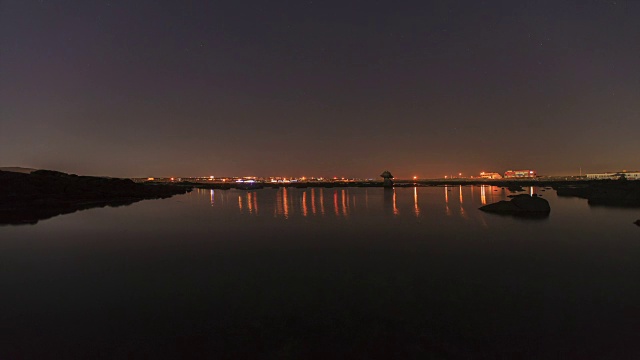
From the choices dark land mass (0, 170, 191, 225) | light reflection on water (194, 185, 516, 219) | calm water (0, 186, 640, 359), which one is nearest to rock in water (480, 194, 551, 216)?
light reflection on water (194, 185, 516, 219)

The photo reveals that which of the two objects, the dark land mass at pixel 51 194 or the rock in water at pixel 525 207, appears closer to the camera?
the rock in water at pixel 525 207

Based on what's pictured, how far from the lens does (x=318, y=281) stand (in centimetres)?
1211

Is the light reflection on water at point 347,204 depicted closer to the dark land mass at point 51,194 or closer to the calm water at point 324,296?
the calm water at point 324,296

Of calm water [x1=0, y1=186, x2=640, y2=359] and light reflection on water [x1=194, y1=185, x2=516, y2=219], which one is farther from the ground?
light reflection on water [x1=194, y1=185, x2=516, y2=219]

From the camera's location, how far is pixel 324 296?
1045 centimetres

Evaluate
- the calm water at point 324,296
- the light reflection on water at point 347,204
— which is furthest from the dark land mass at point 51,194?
the calm water at point 324,296

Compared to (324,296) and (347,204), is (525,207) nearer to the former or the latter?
(347,204)

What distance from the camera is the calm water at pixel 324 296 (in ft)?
24.0

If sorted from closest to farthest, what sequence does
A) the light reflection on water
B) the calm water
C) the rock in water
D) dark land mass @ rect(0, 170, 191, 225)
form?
1. the calm water
2. the rock in water
3. the light reflection on water
4. dark land mass @ rect(0, 170, 191, 225)

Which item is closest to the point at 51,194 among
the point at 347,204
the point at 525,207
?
the point at 347,204

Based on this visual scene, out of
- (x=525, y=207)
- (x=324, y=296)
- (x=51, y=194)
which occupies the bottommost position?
(x=324, y=296)

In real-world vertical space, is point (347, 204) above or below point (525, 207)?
below

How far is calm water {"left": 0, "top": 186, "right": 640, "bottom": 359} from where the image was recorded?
287 inches

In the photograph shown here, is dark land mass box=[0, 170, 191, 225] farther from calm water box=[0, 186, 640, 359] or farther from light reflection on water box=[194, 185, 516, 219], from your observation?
calm water box=[0, 186, 640, 359]
